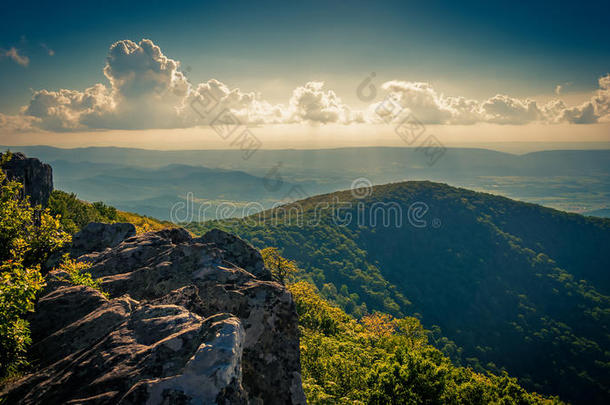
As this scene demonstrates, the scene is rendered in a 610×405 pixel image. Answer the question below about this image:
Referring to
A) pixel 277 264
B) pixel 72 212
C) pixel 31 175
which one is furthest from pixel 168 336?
pixel 277 264

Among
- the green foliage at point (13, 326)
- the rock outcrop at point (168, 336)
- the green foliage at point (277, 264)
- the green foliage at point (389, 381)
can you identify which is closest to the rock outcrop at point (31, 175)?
the rock outcrop at point (168, 336)

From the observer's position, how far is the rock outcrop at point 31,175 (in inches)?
900

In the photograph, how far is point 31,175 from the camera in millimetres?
24125

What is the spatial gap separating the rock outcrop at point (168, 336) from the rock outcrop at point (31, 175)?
47.8ft

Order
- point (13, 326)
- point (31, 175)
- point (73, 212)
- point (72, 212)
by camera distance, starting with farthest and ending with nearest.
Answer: point (73, 212) → point (72, 212) → point (31, 175) → point (13, 326)

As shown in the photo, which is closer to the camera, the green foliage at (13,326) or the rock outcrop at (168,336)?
the rock outcrop at (168,336)

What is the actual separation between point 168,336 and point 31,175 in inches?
997

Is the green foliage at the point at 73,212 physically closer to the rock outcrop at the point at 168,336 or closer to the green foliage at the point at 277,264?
the rock outcrop at the point at 168,336

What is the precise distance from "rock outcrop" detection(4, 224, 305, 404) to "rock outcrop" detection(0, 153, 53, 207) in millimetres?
14583

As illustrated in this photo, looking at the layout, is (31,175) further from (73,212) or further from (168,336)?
(168,336)

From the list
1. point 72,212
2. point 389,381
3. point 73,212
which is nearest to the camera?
point 389,381

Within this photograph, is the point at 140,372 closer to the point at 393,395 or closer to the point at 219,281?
the point at 219,281

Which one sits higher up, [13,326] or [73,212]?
[13,326]

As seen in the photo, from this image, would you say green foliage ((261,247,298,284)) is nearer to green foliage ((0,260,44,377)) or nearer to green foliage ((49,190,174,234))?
green foliage ((49,190,174,234))
